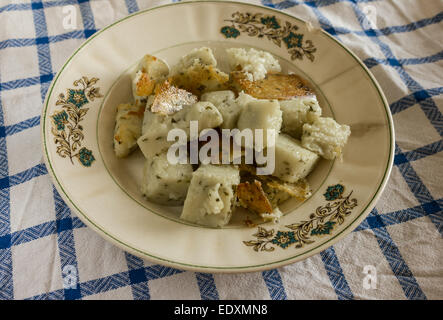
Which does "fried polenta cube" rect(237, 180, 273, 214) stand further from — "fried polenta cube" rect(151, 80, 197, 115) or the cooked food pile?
"fried polenta cube" rect(151, 80, 197, 115)

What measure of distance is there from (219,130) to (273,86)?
0.40 meters

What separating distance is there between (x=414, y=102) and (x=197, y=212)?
4.75 feet

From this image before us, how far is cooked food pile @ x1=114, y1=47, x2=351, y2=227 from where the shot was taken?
174cm

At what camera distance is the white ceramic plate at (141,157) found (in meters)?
1.62

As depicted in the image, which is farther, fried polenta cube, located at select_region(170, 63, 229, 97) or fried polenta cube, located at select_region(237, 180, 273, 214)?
fried polenta cube, located at select_region(170, 63, 229, 97)

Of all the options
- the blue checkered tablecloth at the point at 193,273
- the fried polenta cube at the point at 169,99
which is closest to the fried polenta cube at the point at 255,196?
the blue checkered tablecloth at the point at 193,273

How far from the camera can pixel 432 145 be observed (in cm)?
221

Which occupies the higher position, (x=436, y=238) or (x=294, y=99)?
(x=294, y=99)

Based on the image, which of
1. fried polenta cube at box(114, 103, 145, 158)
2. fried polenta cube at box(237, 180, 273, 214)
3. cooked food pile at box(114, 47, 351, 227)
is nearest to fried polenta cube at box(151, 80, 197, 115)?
cooked food pile at box(114, 47, 351, 227)

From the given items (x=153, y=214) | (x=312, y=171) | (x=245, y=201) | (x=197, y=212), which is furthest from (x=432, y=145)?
(x=153, y=214)

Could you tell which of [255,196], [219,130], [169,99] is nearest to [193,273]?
[255,196]

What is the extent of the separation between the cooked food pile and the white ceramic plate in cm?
7
